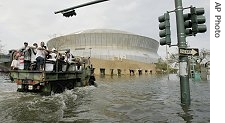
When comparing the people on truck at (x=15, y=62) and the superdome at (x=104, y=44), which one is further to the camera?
the superdome at (x=104, y=44)


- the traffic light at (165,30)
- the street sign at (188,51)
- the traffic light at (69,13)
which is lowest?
the street sign at (188,51)

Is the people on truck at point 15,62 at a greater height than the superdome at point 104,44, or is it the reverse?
the superdome at point 104,44

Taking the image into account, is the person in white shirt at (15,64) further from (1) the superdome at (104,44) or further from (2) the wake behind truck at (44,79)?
(1) the superdome at (104,44)

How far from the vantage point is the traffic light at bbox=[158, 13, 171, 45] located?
9560 millimetres

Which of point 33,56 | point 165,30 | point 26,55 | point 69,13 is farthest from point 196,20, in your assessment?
point 26,55

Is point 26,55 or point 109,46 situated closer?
point 26,55

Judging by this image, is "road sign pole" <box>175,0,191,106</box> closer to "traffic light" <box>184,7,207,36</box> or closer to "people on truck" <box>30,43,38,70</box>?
"traffic light" <box>184,7,207,36</box>

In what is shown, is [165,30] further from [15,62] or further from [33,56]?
[15,62]

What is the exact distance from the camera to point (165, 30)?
9.64 metres

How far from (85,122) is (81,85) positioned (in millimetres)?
11359

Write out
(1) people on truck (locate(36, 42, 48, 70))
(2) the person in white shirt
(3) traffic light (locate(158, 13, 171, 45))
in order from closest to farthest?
(3) traffic light (locate(158, 13, 171, 45)) → (1) people on truck (locate(36, 42, 48, 70)) → (2) the person in white shirt

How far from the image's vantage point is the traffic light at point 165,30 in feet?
31.4

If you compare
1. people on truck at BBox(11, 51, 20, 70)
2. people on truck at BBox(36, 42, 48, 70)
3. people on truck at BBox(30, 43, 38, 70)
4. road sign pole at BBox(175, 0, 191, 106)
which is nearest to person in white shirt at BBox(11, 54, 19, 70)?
people on truck at BBox(11, 51, 20, 70)

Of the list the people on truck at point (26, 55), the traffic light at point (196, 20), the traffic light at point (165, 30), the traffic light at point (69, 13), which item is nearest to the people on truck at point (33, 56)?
the people on truck at point (26, 55)
